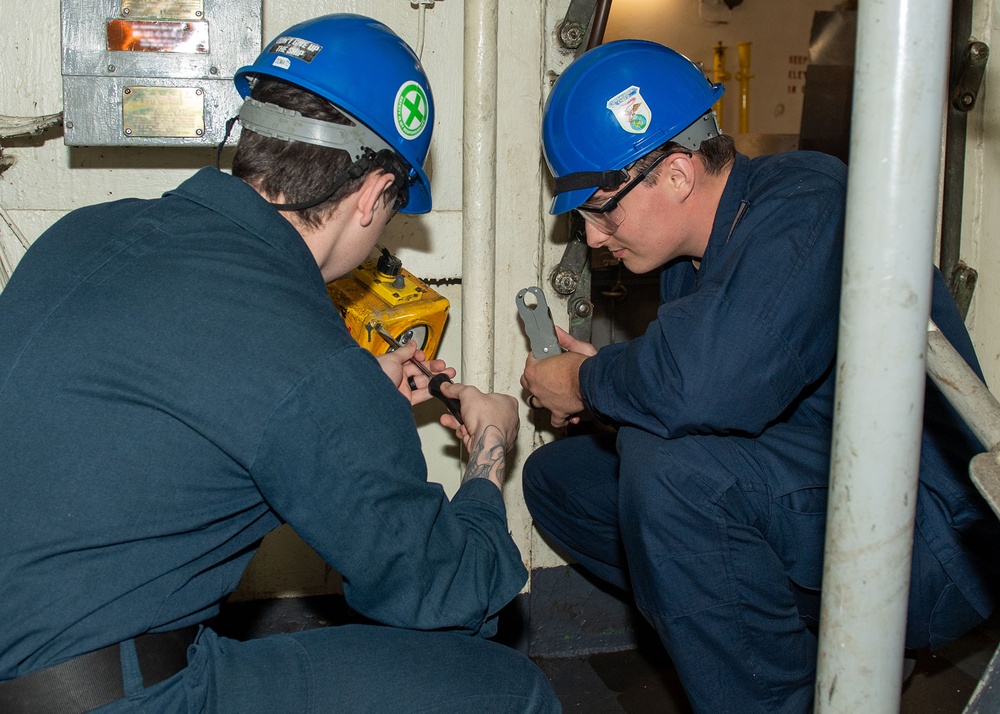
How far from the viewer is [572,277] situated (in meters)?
2.15

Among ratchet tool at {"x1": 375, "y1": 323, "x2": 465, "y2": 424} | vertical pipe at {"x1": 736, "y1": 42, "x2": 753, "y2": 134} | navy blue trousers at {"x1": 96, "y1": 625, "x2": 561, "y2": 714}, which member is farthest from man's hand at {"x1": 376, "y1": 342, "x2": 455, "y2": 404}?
vertical pipe at {"x1": 736, "y1": 42, "x2": 753, "y2": 134}

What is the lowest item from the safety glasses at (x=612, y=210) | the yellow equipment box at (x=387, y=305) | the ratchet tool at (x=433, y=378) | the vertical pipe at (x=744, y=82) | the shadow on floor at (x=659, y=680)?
the shadow on floor at (x=659, y=680)

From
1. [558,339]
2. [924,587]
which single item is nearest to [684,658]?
[924,587]

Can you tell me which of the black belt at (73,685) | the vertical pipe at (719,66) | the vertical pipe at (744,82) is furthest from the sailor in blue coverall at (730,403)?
the vertical pipe at (744,82)

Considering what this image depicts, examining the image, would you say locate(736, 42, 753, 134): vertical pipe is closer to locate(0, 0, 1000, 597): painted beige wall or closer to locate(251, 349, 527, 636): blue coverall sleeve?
locate(0, 0, 1000, 597): painted beige wall

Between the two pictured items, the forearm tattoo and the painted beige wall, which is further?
the painted beige wall

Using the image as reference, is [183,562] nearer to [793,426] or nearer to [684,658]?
[684,658]

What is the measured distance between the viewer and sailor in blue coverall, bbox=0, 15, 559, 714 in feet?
3.62

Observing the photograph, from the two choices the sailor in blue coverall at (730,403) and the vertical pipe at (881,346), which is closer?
the vertical pipe at (881,346)

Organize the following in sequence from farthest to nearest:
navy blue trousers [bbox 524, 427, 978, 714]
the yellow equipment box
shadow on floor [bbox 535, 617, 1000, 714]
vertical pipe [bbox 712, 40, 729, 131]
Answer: vertical pipe [bbox 712, 40, 729, 131], shadow on floor [bbox 535, 617, 1000, 714], the yellow equipment box, navy blue trousers [bbox 524, 427, 978, 714]

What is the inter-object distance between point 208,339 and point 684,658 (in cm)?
108

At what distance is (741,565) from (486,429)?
530 millimetres

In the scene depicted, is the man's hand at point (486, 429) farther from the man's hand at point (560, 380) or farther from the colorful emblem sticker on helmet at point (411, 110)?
the colorful emblem sticker on helmet at point (411, 110)

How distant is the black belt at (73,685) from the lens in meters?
1.11
